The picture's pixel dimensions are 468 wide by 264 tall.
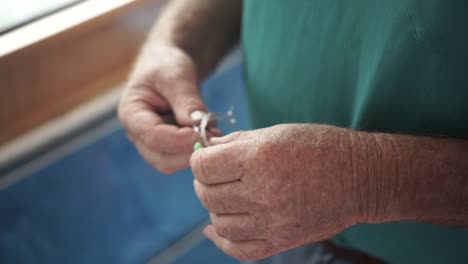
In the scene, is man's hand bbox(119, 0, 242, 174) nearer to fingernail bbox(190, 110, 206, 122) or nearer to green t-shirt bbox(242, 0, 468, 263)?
fingernail bbox(190, 110, 206, 122)

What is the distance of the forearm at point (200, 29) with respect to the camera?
2.68 feet

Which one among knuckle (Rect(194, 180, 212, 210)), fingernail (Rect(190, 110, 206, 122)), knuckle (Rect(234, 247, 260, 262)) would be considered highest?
fingernail (Rect(190, 110, 206, 122))

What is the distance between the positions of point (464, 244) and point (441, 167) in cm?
14

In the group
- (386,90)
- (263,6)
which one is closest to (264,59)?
(263,6)

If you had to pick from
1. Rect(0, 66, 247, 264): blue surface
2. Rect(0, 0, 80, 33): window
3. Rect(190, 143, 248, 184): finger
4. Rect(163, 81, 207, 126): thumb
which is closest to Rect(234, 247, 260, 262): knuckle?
Rect(190, 143, 248, 184): finger

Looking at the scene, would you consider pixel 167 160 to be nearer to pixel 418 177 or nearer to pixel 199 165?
pixel 199 165

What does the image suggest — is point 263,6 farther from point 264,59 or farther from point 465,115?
point 465,115

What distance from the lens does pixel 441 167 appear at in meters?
0.49

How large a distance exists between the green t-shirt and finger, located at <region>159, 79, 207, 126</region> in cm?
10

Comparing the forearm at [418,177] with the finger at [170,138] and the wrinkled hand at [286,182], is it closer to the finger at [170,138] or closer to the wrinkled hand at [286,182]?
the wrinkled hand at [286,182]

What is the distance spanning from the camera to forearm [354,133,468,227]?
49 cm

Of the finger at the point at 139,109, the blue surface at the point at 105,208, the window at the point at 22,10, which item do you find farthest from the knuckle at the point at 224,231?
the window at the point at 22,10

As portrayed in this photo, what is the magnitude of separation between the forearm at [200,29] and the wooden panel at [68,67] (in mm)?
245

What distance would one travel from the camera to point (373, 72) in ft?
1.81
